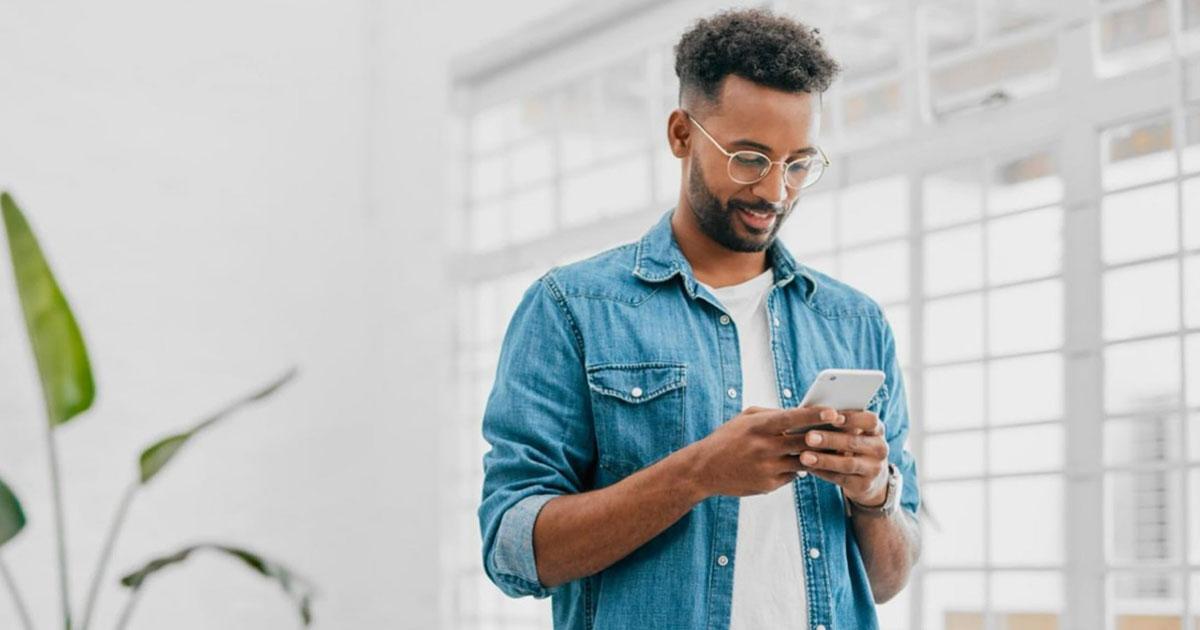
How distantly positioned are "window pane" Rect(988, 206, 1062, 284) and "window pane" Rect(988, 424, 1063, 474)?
0.28m

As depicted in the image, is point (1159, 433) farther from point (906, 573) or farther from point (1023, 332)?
point (906, 573)

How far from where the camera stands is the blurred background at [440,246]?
2844 millimetres

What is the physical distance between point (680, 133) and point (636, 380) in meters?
0.31

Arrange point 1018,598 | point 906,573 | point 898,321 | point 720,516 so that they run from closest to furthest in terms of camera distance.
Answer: point 720,516, point 906,573, point 1018,598, point 898,321

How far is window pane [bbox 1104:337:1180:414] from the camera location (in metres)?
2.61

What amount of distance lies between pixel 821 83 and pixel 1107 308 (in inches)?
48.8

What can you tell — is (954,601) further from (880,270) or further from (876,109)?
(876,109)

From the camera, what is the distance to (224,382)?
4559mm

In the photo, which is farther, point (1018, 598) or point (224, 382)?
point (224, 382)

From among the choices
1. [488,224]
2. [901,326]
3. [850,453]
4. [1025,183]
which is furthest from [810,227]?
[850,453]

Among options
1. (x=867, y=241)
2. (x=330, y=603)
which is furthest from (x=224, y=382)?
(x=867, y=241)

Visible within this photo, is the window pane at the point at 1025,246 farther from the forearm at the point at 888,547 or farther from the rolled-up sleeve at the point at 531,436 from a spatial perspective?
the rolled-up sleeve at the point at 531,436

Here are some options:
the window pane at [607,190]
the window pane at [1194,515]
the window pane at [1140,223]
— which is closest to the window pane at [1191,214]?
the window pane at [1140,223]

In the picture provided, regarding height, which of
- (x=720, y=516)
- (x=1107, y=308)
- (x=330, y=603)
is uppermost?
(x=1107, y=308)
